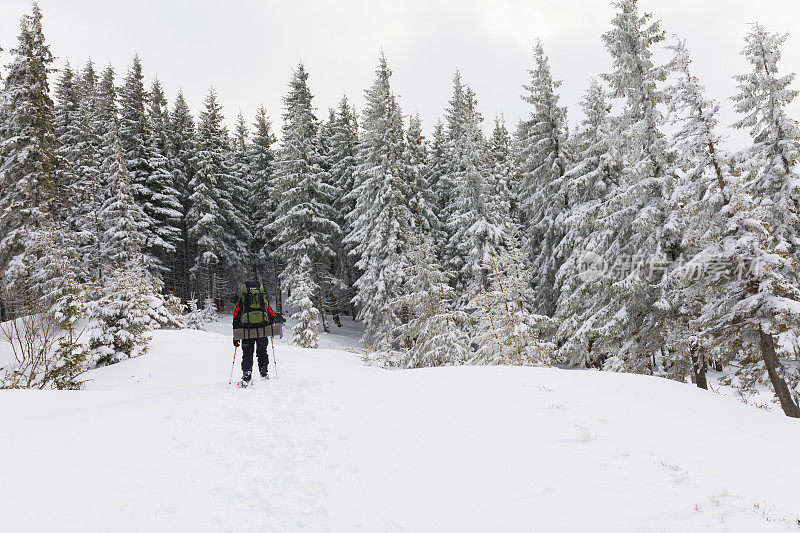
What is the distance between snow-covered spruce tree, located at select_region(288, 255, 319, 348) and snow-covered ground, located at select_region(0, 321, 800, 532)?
50.3 ft

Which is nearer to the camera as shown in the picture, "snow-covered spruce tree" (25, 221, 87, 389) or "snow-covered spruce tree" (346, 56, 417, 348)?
"snow-covered spruce tree" (25, 221, 87, 389)

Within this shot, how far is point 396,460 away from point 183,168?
36951 mm

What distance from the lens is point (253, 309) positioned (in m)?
9.26

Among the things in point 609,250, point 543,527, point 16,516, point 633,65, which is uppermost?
point 633,65

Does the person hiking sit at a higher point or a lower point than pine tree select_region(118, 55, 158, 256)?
lower

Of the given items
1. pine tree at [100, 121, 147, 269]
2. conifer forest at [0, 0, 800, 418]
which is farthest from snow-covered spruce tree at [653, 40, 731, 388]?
pine tree at [100, 121, 147, 269]

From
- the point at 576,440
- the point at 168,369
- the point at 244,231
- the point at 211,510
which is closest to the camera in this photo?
the point at 211,510

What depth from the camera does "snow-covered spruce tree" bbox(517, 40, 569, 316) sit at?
24.4 meters

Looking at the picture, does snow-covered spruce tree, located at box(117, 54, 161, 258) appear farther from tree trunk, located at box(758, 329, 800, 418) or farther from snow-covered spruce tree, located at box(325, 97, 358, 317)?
tree trunk, located at box(758, 329, 800, 418)

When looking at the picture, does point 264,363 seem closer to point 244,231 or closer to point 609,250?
point 609,250

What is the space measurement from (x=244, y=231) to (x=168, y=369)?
86.9 feet

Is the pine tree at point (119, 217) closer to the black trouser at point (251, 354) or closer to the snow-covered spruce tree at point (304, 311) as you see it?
the snow-covered spruce tree at point (304, 311)

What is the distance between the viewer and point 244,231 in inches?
1467

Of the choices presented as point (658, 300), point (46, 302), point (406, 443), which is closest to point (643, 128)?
point (658, 300)
